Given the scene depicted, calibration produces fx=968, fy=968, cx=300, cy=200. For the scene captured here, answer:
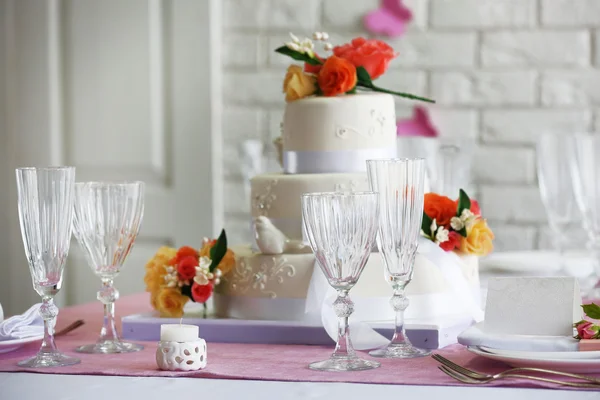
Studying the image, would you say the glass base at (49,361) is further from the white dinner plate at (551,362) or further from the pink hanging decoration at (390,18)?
the pink hanging decoration at (390,18)

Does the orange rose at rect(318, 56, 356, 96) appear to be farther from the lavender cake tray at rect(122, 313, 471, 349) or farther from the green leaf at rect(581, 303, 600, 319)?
the green leaf at rect(581, 303, 600, 319)

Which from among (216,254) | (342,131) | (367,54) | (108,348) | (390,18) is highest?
(390,18)

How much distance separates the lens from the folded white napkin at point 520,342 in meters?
0.99

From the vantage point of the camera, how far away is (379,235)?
110 cm

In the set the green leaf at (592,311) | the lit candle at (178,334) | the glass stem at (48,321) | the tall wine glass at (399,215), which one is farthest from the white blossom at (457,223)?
the glass stem at (48,321)

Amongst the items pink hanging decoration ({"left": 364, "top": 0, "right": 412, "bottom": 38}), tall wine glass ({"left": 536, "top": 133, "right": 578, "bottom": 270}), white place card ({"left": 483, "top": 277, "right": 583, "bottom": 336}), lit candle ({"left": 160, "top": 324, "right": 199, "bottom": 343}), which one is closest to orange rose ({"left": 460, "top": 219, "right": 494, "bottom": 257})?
white place card ({"left": 483, "top": 277, "right": 583, "bottom": 336})

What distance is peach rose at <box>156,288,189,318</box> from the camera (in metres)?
1.32

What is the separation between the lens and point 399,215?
109 centimetres

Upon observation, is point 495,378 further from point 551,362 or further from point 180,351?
point 180,351

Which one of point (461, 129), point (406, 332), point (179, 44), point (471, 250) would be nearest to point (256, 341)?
point (406, 332)

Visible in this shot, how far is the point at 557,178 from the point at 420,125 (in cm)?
109

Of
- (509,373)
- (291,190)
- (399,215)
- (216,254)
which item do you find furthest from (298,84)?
(509,373)

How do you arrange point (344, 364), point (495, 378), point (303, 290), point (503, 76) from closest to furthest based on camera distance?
point (495, 378) → point (344, 364) → point (303, 290) → point (503, 76)

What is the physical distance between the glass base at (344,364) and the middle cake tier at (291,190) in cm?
33
